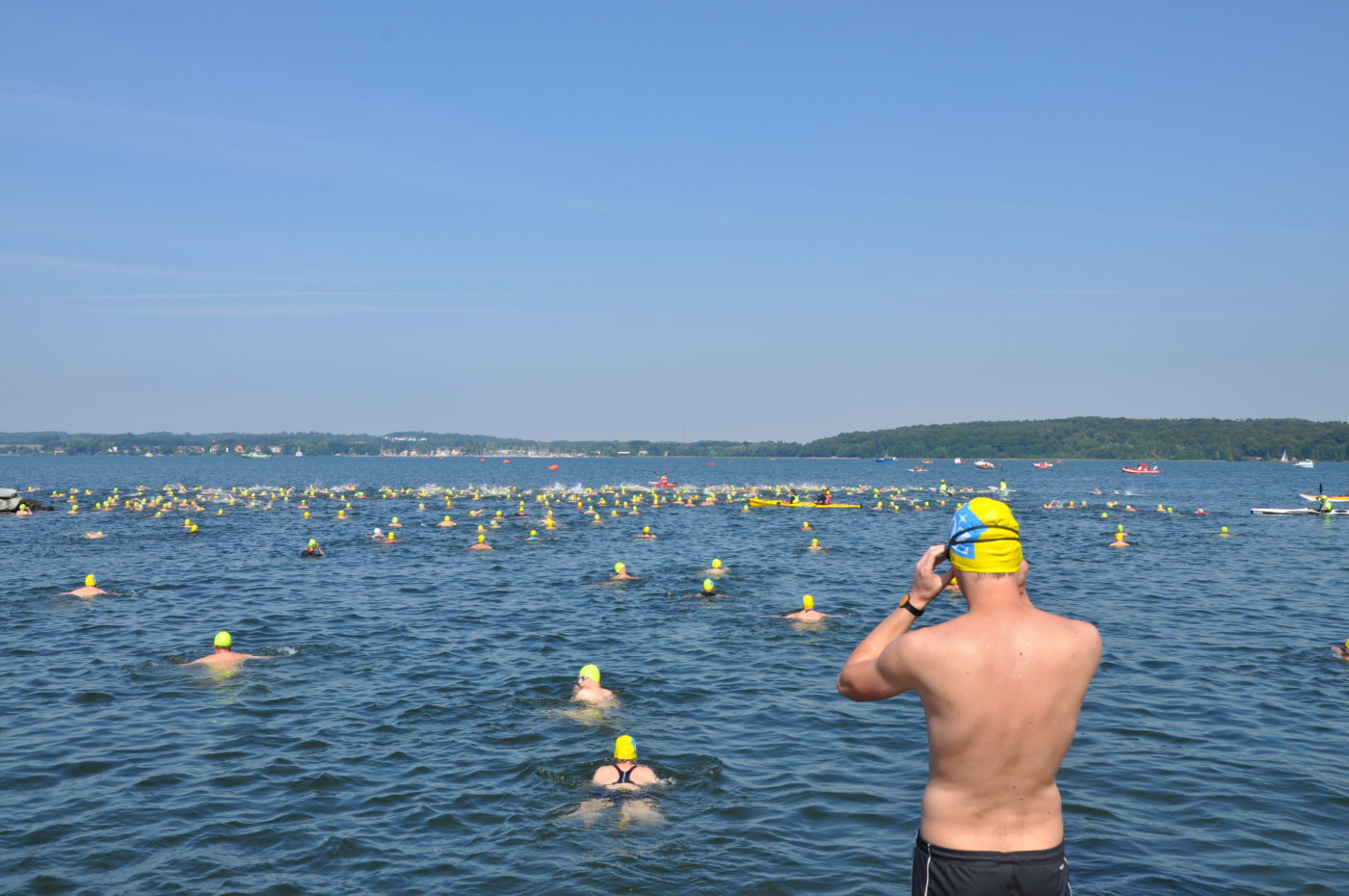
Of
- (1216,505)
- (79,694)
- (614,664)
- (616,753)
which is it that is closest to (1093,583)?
(614,664)

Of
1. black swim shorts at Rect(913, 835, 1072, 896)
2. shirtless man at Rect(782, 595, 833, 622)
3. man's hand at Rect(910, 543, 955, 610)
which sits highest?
man's hand at Rect(910, 543, 955, 610)

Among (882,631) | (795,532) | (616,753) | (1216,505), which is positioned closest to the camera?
(882,631)

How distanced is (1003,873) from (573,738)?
10.2 m

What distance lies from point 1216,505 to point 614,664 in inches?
2631

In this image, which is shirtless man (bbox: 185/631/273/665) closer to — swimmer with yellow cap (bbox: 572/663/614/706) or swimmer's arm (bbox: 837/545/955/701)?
swimmer with yellow cap (bbox: 572/663/614/706)

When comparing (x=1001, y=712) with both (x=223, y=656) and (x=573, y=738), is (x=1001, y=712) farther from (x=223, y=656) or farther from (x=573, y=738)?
(x=223, y=656)

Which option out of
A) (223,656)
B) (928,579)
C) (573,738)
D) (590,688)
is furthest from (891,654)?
(223,656)

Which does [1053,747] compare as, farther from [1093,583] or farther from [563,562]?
[563,562]

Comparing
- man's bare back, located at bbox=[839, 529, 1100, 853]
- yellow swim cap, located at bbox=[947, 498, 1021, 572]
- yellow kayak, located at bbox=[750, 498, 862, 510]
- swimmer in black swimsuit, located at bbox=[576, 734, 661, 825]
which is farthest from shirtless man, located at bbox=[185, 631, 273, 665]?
yellow kayak, located at bbox=[750, 498, 862, 510]

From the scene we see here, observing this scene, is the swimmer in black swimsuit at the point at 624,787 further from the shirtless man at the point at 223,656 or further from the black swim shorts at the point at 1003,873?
the shirtless man at the point at 223,656

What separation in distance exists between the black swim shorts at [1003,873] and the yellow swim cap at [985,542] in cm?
122

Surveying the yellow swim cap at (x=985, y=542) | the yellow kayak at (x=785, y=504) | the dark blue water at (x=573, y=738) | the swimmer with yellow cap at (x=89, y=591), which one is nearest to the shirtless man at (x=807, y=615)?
the dark blue water at (x=573, y=738)

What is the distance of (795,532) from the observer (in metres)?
46.0

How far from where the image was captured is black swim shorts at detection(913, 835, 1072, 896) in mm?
3900
